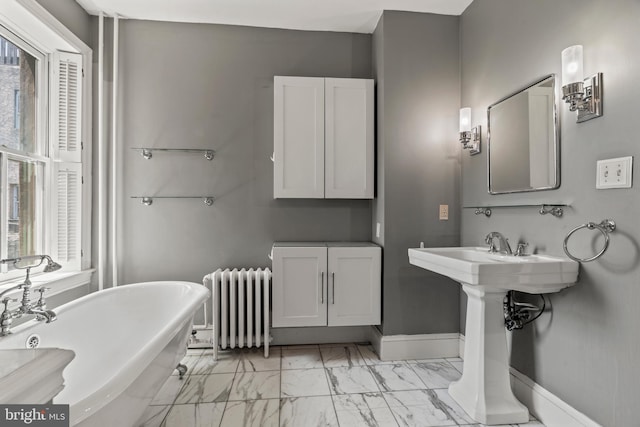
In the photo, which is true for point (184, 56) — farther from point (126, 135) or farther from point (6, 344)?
point (6, 344)

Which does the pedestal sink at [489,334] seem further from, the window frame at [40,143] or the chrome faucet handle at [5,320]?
the window frame at [40,143]

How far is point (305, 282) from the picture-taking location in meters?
2.55

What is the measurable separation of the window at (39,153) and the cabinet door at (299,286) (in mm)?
1565

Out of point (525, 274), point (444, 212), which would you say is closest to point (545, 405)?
point (525, 274)

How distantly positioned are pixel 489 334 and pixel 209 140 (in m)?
2.47

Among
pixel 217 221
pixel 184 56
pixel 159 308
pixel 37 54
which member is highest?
pixel 184 56

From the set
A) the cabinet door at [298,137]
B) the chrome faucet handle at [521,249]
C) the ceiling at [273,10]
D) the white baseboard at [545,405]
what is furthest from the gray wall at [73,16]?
the white baseboard at [545,405]

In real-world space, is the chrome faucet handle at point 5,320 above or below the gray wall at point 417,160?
below

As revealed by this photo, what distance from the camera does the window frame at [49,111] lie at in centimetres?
208

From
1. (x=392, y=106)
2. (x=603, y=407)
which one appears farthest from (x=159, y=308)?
(x=603, y=407)

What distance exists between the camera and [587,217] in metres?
1.57

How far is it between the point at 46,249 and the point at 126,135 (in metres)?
1.04

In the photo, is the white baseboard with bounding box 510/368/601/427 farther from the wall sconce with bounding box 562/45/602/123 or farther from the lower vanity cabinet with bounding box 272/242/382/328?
the wall sconce with bounding box 562/45/602/123

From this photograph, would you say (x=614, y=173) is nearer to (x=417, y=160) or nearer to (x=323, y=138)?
(x=417, y=160)
